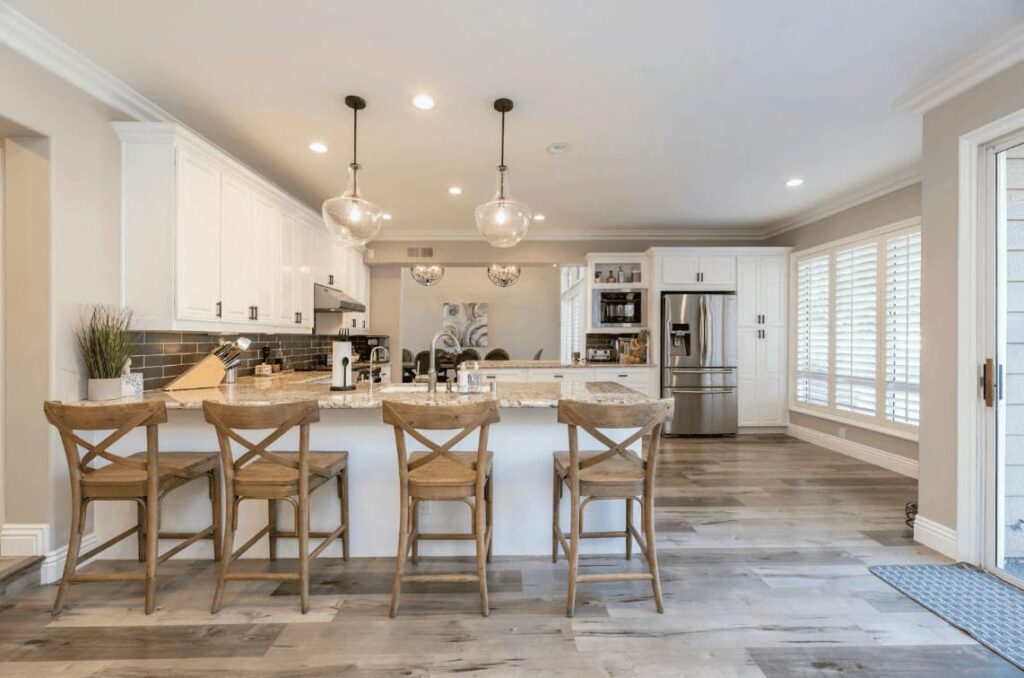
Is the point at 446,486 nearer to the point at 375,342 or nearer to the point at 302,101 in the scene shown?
the point at 302,101

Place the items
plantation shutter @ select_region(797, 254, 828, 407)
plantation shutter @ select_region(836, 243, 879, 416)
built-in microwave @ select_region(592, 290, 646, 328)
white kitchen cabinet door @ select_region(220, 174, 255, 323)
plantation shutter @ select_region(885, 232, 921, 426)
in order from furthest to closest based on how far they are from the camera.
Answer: built-in microwave @ select_region(592, 290, 646, 328) → plantation shutter @ select_region(797, 254, 828, 407) → plantation shutter @ select_region(836, 243, 879, 416) → plantation shutter @ select_region(885, 232, 921, 426) → white kitchen cabinet door @ select_region(220, 174, 255, 323)

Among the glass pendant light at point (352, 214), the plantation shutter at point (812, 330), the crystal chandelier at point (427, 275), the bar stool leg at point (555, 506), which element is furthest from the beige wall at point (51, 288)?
the crystal chandelier at point (427, 275)

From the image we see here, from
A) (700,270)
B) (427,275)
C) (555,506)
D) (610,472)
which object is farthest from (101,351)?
(427,275)

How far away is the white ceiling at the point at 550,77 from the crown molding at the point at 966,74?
58mm

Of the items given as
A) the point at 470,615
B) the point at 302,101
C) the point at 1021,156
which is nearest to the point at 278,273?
the point at 302,101

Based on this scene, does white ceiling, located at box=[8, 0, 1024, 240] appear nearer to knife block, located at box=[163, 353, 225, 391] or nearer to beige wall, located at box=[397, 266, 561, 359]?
knife block, located at box=[163, 353, 225, 391]

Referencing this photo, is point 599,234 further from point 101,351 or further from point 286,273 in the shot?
point 101,351

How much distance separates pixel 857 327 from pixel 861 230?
958mm

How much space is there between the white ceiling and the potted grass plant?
132cm

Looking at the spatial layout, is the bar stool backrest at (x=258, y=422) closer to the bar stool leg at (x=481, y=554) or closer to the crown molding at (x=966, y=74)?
the bar stool leg at (x=481, y=554)

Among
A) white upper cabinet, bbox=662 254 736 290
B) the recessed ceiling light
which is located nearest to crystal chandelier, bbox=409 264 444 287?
white upper cabinet, bbox=662 254 736 290

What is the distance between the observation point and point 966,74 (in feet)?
8.13

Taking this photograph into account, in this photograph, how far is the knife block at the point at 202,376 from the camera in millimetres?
2977

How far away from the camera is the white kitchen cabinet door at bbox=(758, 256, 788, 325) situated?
5895 mm
